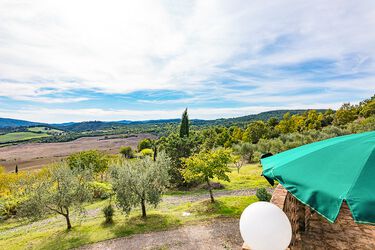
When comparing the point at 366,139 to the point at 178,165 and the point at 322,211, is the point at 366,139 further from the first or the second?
the point at 178,165

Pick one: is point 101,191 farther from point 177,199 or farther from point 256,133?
point 256,133

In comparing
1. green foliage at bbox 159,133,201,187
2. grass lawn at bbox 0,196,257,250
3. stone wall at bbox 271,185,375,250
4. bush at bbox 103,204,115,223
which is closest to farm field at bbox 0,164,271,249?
grass lawn at bbox 0,196,257,250

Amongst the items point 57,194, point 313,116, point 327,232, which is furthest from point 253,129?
point 327,232

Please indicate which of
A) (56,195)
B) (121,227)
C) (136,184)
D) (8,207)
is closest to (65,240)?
(56,195)

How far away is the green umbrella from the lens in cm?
263

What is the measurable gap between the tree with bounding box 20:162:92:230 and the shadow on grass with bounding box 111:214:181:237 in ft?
10.4

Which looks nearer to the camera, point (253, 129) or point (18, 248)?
point (18, 248)

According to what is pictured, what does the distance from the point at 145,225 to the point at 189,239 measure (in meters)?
3.80

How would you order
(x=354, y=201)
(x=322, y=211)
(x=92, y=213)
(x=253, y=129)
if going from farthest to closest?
(x=253, y=129)
(x=92, y=213)
(x=322, y=211)
(x=354, y=201)

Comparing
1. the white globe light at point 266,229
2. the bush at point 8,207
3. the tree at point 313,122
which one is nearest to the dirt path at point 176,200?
the bush at point 8,207

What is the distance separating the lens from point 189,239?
1309 cm

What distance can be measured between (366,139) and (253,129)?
55849 mm

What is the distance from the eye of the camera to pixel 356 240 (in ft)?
20.6

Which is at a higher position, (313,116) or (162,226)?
(313,116)
